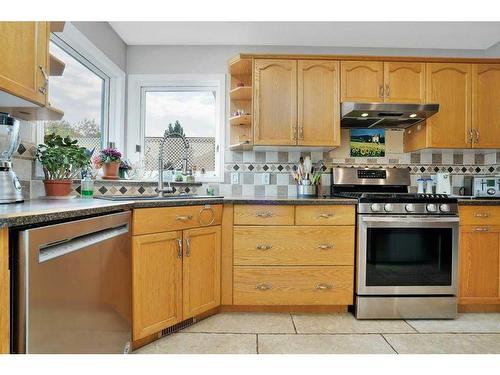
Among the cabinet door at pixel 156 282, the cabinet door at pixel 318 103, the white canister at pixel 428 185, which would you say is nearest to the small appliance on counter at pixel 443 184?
the white canister at pixel 428 185

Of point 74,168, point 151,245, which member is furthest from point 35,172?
point 151,245

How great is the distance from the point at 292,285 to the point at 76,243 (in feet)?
5.22

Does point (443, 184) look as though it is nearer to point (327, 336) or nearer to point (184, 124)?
point (327, 336)

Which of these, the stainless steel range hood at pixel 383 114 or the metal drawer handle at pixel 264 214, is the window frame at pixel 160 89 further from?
the stainless steel range hood at pixel 383 114

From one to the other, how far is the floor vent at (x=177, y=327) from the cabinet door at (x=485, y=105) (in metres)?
2.78

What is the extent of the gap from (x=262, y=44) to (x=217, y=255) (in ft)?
6.65

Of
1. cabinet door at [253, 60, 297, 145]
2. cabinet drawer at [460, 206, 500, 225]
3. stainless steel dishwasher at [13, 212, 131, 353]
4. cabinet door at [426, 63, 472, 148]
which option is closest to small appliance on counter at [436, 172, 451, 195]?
cabinet door at [426, 63, 472, 148]

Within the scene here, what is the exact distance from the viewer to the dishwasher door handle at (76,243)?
3.62ft

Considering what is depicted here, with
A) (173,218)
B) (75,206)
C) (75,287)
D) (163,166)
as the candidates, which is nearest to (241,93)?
(163,166)

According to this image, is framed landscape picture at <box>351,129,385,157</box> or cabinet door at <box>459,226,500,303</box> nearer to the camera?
cabinet door at <box>459,226,500,303</box>

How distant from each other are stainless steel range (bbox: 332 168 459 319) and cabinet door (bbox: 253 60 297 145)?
0.87 meters

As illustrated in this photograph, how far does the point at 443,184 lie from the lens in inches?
119

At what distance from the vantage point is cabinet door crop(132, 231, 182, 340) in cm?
184

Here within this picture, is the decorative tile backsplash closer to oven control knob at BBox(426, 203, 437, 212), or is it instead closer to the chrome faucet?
the chrome faucet
